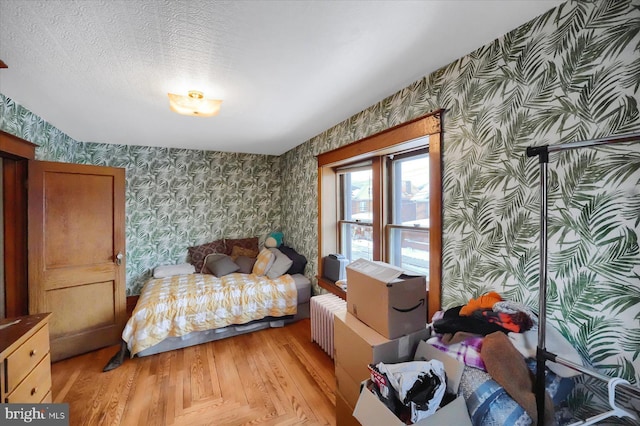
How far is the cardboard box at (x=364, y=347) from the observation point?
1.37 metres

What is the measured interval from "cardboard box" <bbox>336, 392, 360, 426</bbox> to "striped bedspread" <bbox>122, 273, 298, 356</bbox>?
1.67 metres

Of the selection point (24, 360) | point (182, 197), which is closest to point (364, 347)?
point (24, 360)

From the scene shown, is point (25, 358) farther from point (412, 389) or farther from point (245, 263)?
point (245, 263)

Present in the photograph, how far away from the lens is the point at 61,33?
131 cm

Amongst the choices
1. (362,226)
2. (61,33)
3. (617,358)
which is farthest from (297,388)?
(61,33)

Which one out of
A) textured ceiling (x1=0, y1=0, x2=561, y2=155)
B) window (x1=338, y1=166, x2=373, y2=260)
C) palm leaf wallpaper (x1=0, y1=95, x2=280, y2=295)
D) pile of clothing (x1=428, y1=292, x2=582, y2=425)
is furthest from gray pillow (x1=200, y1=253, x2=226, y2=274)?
pile of clothing (x1=428, y1=292, x2=582, y2=425)

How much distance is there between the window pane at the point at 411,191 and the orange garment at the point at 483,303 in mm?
737

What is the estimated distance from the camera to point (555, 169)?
1181 millimetres

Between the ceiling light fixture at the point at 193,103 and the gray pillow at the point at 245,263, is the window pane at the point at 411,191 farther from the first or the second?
the gray pillow at the point at 245,263

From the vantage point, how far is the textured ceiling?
1.17m

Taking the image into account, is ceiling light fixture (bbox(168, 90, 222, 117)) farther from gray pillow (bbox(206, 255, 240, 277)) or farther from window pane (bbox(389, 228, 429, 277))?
gray pillow (bbox(206, 255, 240, 277))

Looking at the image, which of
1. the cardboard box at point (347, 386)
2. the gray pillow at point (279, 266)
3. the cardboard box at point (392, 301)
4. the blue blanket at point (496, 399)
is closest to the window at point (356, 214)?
the gray pillow at point (279, 266)

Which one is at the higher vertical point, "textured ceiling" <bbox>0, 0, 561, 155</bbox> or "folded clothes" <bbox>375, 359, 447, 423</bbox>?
"textured ceiling" <bbox>0, 0, 561, 155</bbox>

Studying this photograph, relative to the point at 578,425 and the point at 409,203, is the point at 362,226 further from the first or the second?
the point at 578,425
